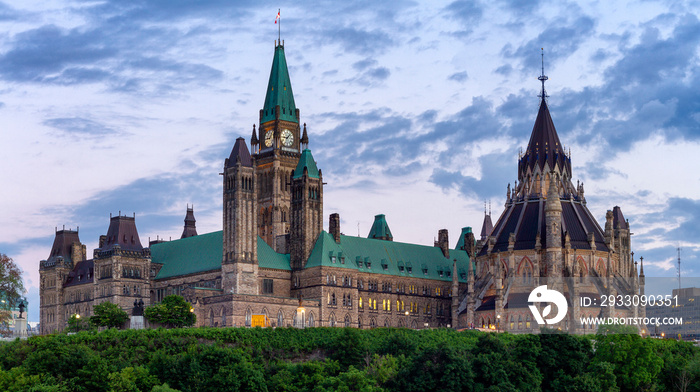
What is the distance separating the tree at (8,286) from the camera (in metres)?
159

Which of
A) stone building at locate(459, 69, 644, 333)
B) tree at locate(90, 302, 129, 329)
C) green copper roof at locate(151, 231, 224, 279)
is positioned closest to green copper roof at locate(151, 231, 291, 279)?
green copper roof at locate(151, 231, 224, 279)

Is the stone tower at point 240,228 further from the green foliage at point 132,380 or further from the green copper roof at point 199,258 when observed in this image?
the green foliage at point 132,380

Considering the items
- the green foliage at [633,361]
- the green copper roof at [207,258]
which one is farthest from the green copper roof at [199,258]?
the green foliage at [633,361]

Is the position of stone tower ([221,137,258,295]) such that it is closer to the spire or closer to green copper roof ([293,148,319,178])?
the spire

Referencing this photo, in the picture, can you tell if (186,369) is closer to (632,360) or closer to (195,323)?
(195,323)

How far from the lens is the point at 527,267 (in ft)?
639

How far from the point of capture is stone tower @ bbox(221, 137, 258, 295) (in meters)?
181

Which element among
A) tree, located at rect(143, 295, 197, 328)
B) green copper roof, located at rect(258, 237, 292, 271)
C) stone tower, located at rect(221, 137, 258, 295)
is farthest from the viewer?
green copper roof, located at rect(258, 237, 292, 271)

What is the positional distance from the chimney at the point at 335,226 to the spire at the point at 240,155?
1816 cm

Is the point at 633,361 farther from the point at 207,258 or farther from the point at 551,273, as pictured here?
the point at 207,258

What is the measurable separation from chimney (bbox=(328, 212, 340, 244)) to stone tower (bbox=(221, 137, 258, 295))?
1702cm

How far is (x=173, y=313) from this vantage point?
563 ft

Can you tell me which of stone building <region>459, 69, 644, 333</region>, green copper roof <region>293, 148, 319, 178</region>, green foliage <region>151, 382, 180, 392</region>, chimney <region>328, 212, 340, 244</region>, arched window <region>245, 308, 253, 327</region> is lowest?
green foliage <region>151, 382, 180, 392</region>
